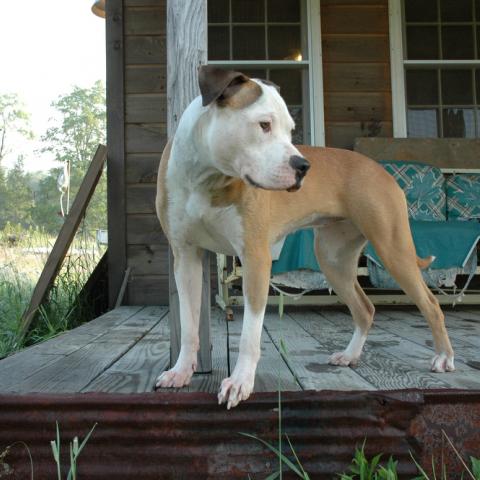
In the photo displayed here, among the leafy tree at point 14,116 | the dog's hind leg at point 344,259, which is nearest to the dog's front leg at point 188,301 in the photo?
the dog's hind leg at point 344,259

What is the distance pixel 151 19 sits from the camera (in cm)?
490

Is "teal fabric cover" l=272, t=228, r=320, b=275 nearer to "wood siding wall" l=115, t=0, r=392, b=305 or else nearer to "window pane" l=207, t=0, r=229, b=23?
"wood siding wall" l=115, t=0, r=392, b=305

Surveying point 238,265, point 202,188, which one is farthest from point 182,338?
point 238,265

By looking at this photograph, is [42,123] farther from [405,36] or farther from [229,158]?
[229,158]

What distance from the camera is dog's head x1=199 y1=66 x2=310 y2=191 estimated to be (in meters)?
1.67

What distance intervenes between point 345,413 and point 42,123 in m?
33.8

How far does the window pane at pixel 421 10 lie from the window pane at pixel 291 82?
120 cm

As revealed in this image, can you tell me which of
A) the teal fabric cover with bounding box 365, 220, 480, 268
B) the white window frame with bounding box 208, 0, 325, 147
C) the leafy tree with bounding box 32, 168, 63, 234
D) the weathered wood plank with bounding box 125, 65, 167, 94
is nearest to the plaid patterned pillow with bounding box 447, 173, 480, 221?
the teal fabric cover with bounding box 365, 220, 480, 268

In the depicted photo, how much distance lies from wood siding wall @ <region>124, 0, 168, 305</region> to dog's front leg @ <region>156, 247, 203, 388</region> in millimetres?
2841

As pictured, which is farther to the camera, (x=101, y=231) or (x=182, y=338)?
(x=101, y=231)

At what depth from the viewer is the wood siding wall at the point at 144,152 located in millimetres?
4844

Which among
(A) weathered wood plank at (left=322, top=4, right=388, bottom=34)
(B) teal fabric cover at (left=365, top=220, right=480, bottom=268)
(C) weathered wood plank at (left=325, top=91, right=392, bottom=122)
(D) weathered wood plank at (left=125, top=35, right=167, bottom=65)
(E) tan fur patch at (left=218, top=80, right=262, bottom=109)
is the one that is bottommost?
(B) teal fabric cover at (left=365, top=220, right=480, bottom=268)

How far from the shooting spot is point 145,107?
16.0ft

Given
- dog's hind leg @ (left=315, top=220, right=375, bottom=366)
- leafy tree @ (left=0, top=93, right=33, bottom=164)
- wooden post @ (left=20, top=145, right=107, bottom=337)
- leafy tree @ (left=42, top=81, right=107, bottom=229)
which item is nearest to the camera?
dog's hind leg @ (left=315, top=220, right=375, bottom=366)
